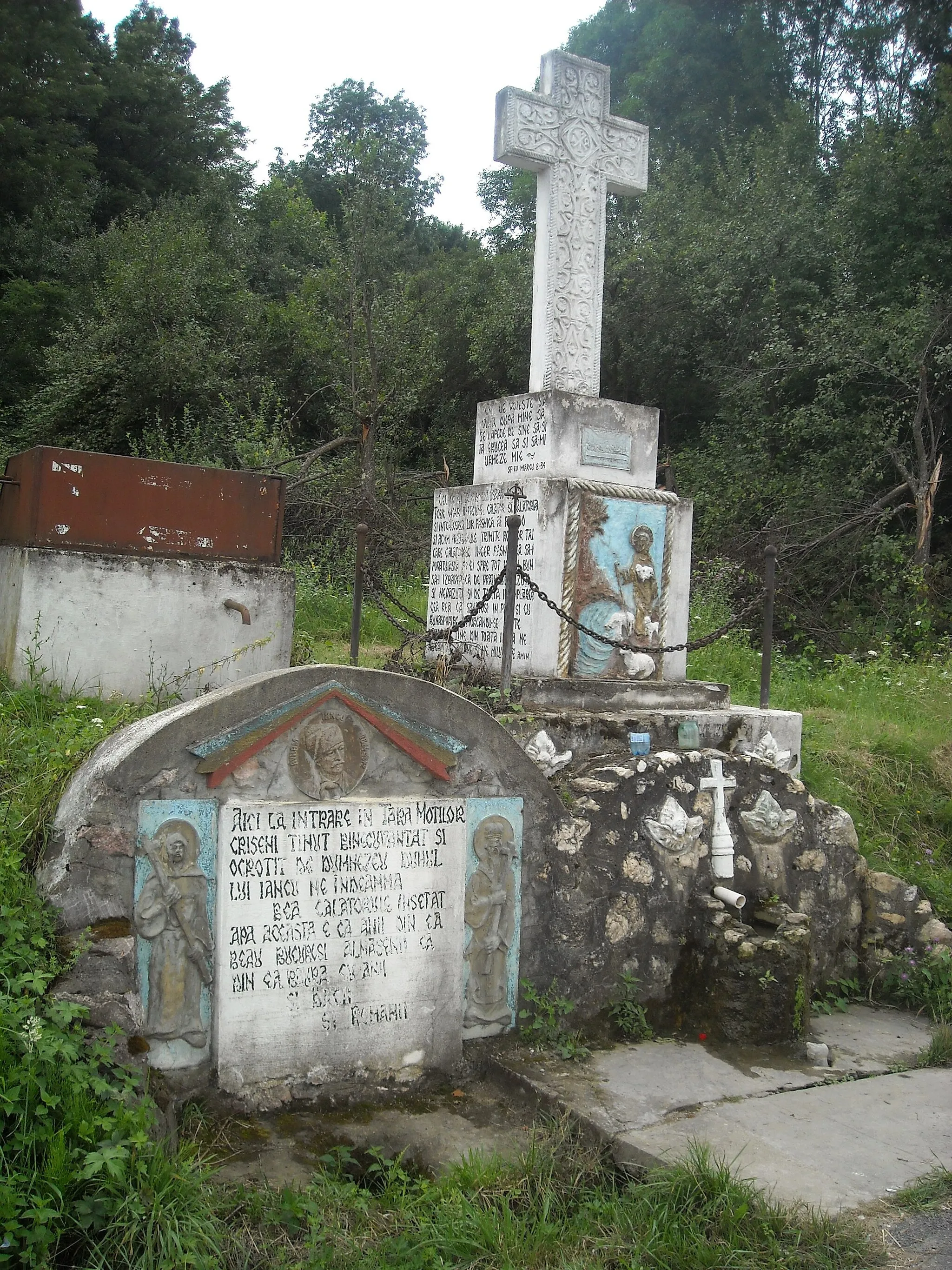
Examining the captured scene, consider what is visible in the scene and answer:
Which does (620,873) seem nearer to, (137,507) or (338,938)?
(338,938)

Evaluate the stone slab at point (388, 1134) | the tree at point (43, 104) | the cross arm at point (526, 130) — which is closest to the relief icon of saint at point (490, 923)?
the stone slab at point (388, 1134)

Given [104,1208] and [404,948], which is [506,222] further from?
[104,1208]

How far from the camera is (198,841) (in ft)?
12.1

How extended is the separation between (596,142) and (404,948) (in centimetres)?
532

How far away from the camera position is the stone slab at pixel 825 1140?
329 cm

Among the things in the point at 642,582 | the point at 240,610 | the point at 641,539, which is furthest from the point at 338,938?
the point at 641,539

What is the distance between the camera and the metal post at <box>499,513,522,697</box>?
5527mm

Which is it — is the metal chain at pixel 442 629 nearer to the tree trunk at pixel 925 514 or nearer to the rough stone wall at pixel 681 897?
the rough stone wall at pixel 681 897

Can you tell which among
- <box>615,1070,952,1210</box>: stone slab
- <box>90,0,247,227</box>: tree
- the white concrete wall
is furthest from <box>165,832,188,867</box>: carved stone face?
<box>90,0,247,227</box>: tree

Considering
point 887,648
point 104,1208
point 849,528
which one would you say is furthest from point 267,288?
point 104,1208

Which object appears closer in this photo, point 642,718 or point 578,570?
point 642,718

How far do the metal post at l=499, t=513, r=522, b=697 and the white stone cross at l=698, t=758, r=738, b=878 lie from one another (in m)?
1.17

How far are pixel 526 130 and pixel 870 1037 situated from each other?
5.51 m

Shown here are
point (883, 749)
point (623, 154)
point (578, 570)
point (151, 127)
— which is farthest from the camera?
point (151, 127)
